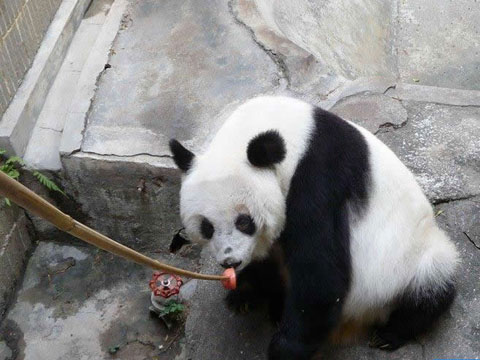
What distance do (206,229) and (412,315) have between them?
1.11 meters

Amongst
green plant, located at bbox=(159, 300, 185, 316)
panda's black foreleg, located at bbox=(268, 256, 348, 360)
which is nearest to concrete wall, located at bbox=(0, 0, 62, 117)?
green plant, located at bbox=(159, 300, 185, 316)

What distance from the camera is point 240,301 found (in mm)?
3592

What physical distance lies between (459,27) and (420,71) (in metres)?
1.15

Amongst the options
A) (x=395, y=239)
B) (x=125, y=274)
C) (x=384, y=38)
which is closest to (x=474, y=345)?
(x=395, y=239)

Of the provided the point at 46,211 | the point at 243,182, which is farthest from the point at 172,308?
the point at 46,211

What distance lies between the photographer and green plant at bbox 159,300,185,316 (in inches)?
165

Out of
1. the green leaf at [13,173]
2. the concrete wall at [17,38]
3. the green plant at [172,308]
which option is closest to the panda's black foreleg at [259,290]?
the green plant at [172,308]

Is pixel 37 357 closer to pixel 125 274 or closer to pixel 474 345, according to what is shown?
pixel 125 274

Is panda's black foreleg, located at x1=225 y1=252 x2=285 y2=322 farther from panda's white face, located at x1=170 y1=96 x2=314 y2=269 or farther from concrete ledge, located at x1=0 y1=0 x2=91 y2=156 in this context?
concrete ledge, located at x1=0 y1=0 x2=91 y2=156

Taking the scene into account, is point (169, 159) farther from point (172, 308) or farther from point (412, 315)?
point (412, 315)

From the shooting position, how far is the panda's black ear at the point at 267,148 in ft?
9.10

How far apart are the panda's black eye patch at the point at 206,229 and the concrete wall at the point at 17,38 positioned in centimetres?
228

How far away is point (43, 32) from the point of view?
5.25 meters

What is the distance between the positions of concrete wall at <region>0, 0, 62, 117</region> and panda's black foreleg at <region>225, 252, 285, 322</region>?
221 centimetres
